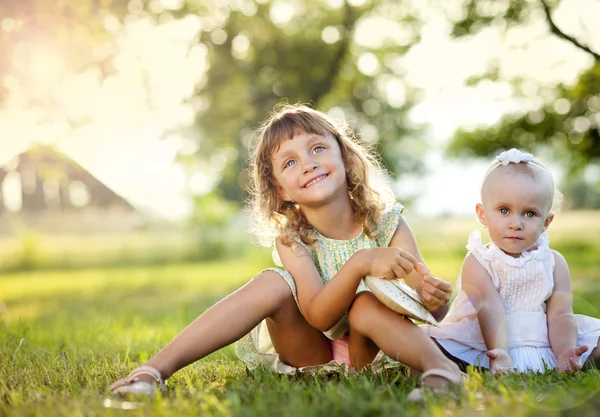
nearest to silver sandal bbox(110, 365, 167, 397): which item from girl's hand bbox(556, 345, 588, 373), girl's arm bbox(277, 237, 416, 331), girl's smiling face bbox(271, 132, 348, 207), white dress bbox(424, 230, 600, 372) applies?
girl's arm bbox(277, 237, 416, 331)

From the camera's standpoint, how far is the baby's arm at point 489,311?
8.64ft

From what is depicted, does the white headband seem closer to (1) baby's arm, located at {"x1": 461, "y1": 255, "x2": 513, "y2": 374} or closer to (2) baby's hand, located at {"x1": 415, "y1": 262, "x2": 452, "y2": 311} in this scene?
(1) baby's arm, located at {"x1": 461, "y1": 255, "x2": 513, "y2": 374}

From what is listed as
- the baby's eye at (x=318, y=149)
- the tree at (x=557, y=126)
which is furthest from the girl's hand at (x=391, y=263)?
the tree at (x=557, y=126)

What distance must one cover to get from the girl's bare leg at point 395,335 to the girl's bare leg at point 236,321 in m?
0.28

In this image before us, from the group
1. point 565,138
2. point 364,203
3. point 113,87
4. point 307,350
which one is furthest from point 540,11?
point 307,350

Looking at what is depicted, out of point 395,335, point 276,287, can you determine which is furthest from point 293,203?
point 395,335

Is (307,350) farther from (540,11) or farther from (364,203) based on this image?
(540,11)

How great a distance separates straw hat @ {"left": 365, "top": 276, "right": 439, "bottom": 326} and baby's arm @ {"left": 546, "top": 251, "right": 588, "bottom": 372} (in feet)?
2.09

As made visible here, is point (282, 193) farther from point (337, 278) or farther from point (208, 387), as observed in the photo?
point (208, 387)

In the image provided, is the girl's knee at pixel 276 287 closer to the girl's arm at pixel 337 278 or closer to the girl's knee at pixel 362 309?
the girl's arm at pixel 337 278

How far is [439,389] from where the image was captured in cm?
214

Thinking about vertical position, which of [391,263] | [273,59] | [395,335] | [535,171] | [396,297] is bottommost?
[395,335]

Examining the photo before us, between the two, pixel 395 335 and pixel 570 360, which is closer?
Result: pixel 395 335

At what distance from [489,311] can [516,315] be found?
0.14 meters
